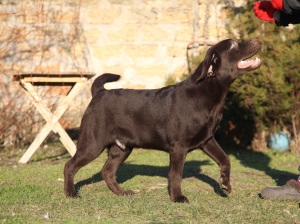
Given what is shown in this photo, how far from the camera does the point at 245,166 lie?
6430 mm

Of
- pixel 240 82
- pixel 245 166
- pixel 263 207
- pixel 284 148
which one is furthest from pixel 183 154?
pixel 284 148

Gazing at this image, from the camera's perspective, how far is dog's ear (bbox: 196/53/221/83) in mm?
4040

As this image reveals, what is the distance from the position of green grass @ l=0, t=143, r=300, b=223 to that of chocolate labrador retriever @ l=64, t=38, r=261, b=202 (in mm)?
272

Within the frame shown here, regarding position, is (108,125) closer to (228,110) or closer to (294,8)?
(294,8)

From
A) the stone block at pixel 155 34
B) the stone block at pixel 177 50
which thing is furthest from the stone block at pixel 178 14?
the stone block at pixel 177 50

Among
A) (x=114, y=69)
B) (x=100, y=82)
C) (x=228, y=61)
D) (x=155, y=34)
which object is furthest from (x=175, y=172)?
(x=155, y=34)

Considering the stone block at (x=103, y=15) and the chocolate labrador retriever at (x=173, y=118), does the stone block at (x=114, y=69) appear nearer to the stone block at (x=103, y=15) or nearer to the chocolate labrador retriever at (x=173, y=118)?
the stone block at (x=103, y=15)

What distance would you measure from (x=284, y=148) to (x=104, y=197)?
187 inches

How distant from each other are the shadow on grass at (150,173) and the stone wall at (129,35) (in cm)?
251

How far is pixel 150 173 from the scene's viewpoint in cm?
559

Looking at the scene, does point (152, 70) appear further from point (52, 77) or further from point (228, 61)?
point (228, 61)

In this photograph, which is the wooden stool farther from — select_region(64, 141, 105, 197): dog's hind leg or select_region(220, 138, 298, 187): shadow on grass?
select_region(220, 138, 298, 187): shadow on grass

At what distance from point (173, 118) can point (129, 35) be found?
15.3 ft

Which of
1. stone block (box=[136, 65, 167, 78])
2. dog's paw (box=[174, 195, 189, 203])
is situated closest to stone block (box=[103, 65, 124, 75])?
stone block (box=[136, 65, 167, 78])
